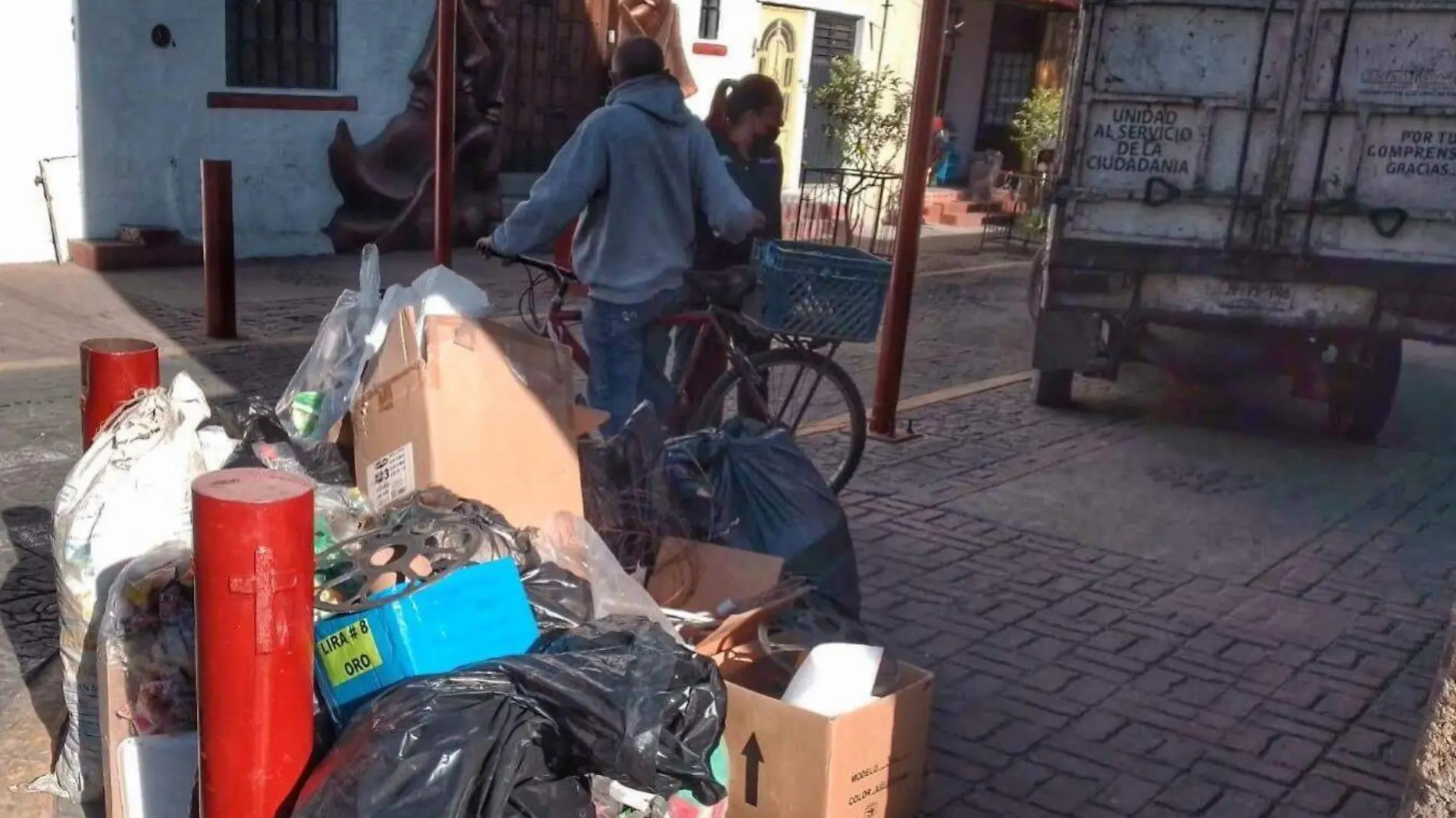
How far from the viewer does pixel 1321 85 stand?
24.2ft

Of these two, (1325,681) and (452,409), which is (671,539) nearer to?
(452,409)

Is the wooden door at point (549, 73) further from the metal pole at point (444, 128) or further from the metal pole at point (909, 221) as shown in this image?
the metal pole at point (909, 221)

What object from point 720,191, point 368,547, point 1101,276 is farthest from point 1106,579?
point 368,547

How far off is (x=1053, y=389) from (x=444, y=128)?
12.5ft

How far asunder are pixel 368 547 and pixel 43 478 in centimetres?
Result: 323

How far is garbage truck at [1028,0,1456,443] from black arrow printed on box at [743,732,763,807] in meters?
5.14

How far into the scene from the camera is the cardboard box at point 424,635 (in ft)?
9.37

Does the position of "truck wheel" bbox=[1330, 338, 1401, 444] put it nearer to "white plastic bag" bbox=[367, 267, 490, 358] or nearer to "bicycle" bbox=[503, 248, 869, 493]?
"bicycle" bbox=[503, 248, 869, 493]

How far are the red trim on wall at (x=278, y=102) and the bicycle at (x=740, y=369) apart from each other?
618 centimetres

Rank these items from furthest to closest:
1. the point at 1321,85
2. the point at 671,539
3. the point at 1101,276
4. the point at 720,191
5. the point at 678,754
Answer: the point at 1101,276
the point at 1321,85
the point at 720,191
the point at 671,539
the point at 678,754

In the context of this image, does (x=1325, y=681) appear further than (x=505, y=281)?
No

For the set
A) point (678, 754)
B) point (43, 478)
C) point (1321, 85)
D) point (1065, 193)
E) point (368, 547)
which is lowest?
point (43, 478)

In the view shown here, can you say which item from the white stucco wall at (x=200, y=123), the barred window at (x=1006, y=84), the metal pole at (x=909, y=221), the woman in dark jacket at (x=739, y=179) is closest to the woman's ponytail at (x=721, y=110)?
the woman in dark jacket at (x=739, y=179)

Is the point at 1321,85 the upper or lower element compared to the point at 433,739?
upper
